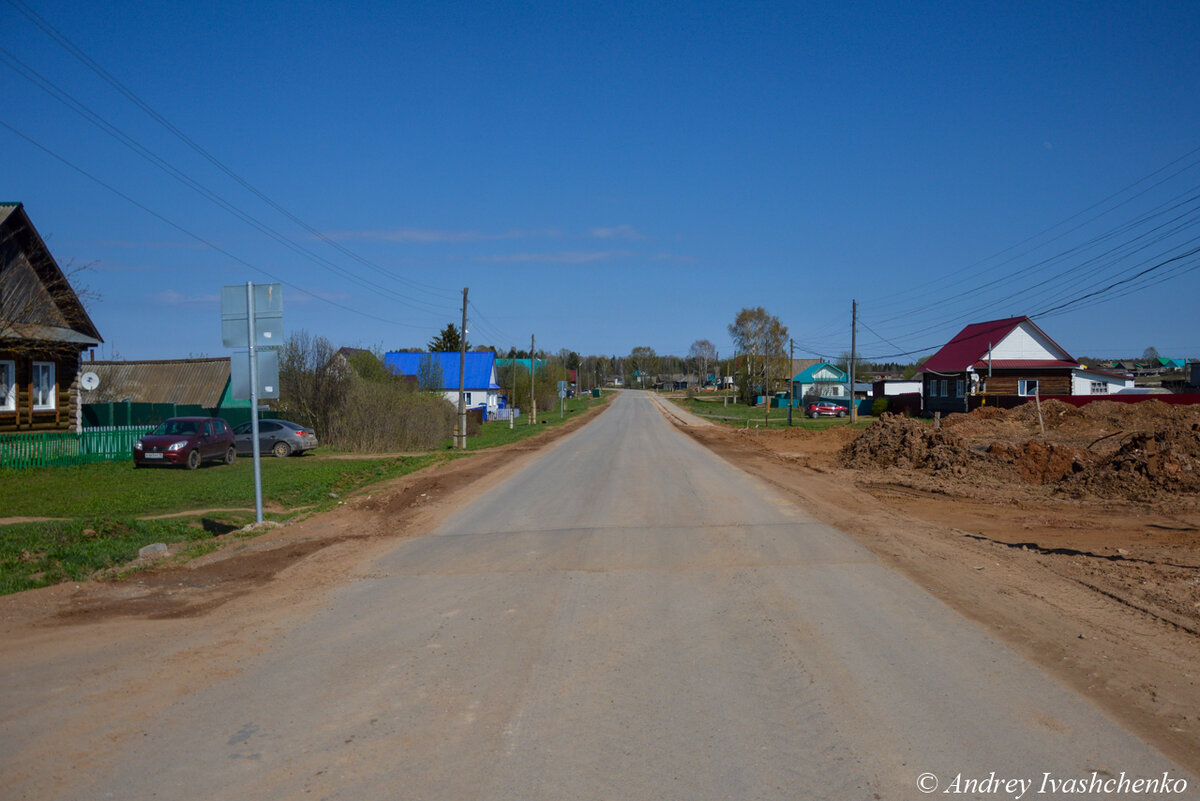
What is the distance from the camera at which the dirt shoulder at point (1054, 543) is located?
6125 millimetres

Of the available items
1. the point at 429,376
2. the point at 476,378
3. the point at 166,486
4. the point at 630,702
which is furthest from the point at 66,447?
the point at 476,378

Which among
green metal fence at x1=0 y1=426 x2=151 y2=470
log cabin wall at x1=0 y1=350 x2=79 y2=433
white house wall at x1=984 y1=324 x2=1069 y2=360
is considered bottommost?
green metal fence at x1=0 y1=426 x2=151 y2=470

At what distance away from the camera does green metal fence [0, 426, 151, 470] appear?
24.0 m

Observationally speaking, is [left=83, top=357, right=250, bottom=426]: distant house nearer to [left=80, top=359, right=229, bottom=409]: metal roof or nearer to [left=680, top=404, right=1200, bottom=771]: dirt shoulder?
[left=80, top=359, right=229, bottom=409]: metal roof

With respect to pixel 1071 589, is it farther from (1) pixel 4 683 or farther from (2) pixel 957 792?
(1) pixel 4 683

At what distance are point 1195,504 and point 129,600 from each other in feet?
57.1

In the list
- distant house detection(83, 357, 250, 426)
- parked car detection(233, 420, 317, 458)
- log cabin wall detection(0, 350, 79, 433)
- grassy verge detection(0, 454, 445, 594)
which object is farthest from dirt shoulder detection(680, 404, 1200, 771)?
distant house detection(83, 357, 250, 426)

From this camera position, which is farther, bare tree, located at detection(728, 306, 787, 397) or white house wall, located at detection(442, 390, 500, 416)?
bare tree, located at detection(728, 306, 787, 397)

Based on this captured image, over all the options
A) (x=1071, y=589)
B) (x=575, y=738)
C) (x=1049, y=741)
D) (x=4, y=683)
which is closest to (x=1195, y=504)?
(x=1071, y=589)

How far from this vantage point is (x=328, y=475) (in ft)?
77.0

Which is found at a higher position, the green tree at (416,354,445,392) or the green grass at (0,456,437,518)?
the green tree at (416,354,445,392)

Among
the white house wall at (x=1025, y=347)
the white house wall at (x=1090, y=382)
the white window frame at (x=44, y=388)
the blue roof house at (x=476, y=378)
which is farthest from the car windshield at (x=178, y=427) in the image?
the white house wall at (x=1090, y=382)

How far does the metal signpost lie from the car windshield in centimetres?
1408

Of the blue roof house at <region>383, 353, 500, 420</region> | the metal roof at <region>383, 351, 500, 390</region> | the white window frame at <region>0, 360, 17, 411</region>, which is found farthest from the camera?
the metal roof at <region>383, 351, 500, 390</region>
